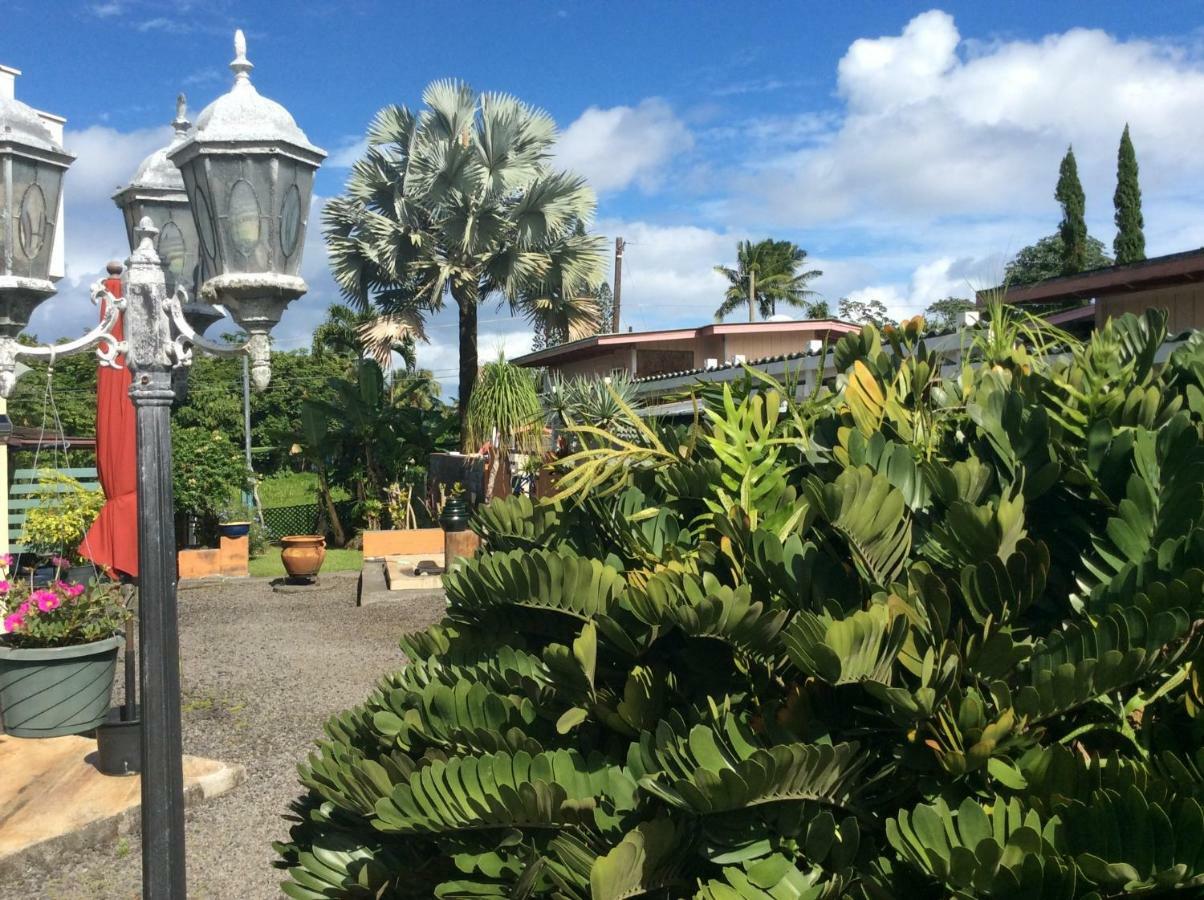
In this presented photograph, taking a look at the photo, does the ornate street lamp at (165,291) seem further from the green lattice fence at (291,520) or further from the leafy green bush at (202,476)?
the green lattice fence at (291,520)

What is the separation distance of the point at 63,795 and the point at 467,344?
1462 centimetres

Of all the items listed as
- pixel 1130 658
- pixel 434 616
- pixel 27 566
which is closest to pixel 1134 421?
pixel 1130 658

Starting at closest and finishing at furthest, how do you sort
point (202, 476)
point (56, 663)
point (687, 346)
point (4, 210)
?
point (4, 210) → point (56, 663) → point (202, 476) → point (687, 346)

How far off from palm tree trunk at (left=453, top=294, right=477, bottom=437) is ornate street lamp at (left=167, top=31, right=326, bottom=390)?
1605 centimetres

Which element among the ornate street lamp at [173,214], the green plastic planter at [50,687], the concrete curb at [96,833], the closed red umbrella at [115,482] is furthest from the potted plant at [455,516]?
the ornate street lamp at [173,214]

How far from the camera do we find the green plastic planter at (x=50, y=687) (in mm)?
6137

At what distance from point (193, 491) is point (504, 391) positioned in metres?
5.26

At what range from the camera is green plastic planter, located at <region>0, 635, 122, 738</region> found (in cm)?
614

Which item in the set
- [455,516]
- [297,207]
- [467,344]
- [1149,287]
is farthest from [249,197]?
[467,344]

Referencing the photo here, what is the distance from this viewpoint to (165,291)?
3.17 metres

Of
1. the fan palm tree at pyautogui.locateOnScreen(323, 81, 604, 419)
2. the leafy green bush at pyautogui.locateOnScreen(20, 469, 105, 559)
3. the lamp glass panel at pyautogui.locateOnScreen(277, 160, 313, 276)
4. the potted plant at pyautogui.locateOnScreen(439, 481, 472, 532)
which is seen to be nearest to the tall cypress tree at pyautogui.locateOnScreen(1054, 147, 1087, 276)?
the fan palm tree at pyautogui.locateOnScreen(323, 81, 604, 419)

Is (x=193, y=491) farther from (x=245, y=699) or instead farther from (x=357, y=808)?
(x=357, y=808)

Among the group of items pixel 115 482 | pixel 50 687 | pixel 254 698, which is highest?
pixel 115 482

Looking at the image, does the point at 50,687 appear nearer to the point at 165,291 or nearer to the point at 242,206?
the point at 165,291
